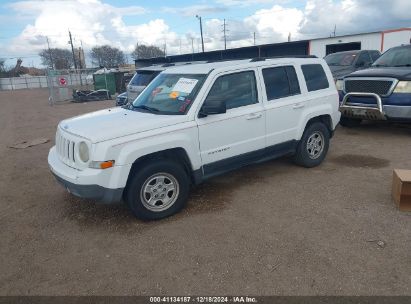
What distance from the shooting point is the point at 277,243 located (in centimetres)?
370

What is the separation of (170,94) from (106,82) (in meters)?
20.8

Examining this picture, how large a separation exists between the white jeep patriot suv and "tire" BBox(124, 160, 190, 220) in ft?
0.04

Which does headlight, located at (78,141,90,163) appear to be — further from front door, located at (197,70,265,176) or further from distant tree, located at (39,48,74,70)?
distant tree, located at (39,48,74,70)

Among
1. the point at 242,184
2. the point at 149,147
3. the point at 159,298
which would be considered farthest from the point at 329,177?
the point at 159,298

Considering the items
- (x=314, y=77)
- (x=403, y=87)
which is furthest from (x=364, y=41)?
(x=314, y=77)

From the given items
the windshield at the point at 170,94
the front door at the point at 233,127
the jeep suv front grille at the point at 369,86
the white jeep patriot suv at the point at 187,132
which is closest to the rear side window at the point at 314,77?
the white jeep patriot suv at the point at 187,132

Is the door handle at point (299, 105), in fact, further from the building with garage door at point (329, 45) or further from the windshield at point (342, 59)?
the building with garage door at point (329, 45)

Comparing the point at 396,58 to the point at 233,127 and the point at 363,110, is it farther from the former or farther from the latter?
the point at 233,127

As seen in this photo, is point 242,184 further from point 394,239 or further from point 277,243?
point 394,239

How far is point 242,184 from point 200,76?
5.87ft

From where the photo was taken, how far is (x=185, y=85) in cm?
470

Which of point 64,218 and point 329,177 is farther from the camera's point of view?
point 329,177

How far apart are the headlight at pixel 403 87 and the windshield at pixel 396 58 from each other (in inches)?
43.7

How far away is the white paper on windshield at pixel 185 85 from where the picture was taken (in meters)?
4.61
